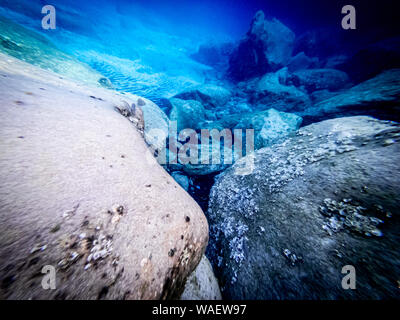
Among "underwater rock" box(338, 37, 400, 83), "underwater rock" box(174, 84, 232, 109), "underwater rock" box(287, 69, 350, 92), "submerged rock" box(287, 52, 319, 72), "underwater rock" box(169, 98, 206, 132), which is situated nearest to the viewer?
"underwater rock" box(169, 98, 206, 132)

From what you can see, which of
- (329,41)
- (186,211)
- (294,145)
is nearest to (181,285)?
(186,211)

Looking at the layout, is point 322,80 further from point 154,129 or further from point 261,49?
point 154,129

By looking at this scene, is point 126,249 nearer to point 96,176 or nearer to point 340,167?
point 96,176

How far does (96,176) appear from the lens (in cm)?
127

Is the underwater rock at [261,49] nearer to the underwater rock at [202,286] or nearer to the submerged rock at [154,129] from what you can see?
the submerged rock at [154,129]

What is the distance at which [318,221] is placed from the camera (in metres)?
1.60

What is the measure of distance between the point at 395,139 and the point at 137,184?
9.23 ft

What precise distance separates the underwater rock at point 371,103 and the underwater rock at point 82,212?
226 inches

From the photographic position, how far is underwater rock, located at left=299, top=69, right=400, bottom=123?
3832 millimetres

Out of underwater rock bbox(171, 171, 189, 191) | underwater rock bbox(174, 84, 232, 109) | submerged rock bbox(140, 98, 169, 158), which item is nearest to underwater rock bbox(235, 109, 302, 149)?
underwater rock bbox(171, 171, 189, 191)

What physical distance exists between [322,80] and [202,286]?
1320 centimetres

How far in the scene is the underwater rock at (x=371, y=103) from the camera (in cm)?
383

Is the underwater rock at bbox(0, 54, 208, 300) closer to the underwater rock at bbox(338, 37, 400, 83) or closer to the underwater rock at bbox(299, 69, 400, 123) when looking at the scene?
the underwater rock at bbox(299, 69, 400, 123)

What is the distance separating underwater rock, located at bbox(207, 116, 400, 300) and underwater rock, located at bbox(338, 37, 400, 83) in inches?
449
